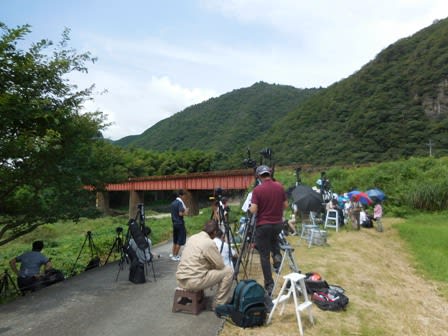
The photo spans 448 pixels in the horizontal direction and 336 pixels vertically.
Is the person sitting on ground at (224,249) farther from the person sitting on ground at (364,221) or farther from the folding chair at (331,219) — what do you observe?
the person sitting on ground at (364,221)

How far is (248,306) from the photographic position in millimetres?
5176

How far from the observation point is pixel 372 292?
7473 millimetres

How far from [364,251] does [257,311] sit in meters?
6.48

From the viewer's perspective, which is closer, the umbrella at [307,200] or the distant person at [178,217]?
the distant person at [178,217]

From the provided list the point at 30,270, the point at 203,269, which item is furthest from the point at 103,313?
the point at 30,270

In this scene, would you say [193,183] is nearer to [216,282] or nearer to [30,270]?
[30,270]

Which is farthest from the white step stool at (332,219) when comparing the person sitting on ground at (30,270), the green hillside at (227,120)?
the green hillside at (227,120)

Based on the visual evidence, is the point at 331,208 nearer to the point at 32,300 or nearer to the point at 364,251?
the point at 364,251

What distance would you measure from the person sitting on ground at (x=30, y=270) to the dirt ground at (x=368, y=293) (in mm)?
4538

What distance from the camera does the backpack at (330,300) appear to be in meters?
6.06

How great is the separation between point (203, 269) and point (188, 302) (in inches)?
25.7

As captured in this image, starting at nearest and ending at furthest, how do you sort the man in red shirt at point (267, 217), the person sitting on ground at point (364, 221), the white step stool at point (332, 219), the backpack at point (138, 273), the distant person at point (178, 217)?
the man in red shirt at point (267, 217)
the backpack at point (138, 273)
the distant person at point (178, 217)
the white step stool at point (332, 219)
the person sitting on ground at point (364, 221)

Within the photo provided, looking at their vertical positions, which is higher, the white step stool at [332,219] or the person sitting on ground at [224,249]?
the person sitting on ground at [224,249]

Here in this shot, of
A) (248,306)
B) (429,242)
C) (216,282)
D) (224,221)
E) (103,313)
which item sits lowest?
(429,242)
